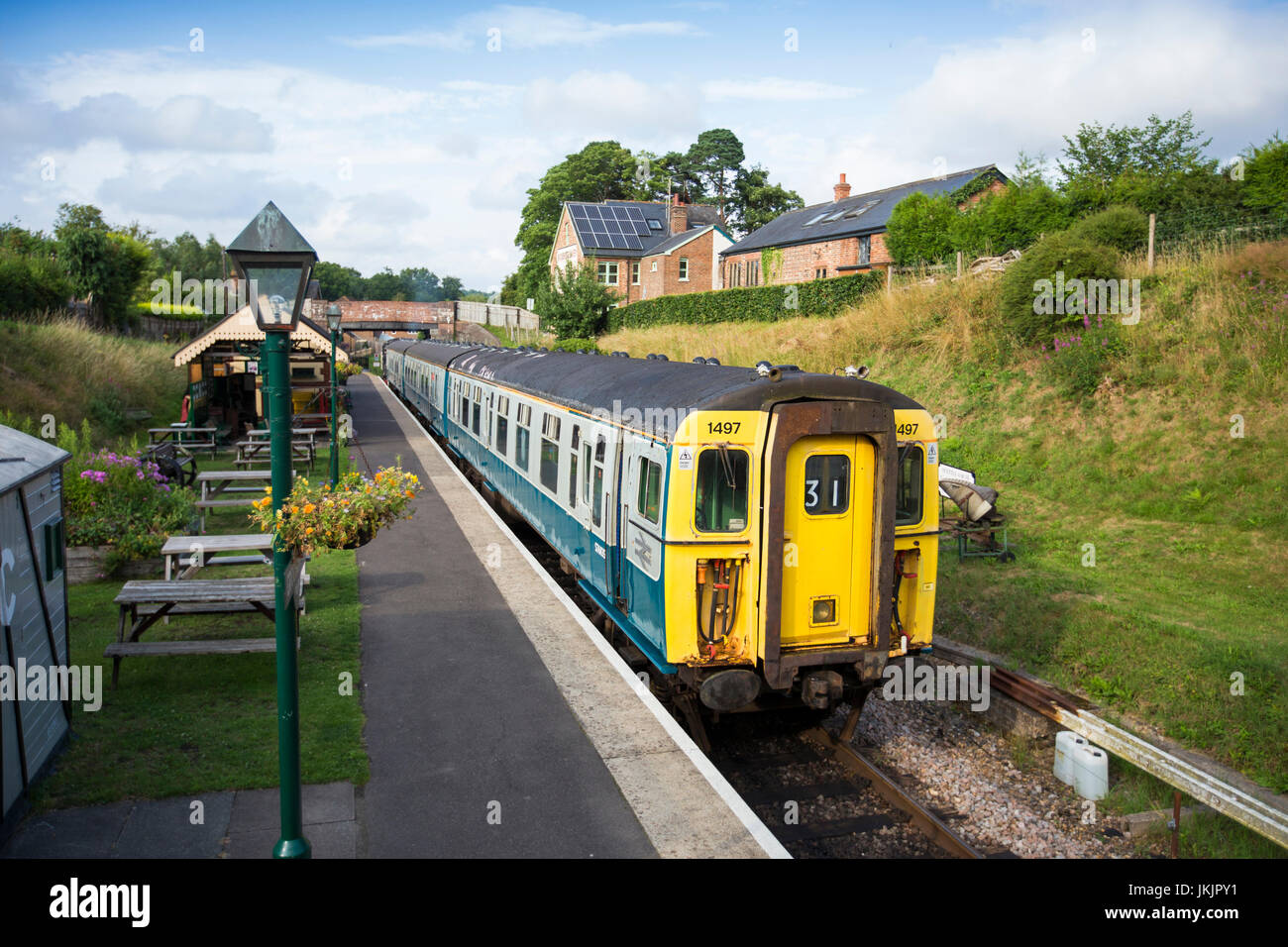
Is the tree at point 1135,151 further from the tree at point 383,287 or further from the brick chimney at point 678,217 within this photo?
the tree at point 383,287

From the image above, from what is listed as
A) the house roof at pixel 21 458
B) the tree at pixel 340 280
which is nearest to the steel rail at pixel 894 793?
the house roof at pixel 21 458

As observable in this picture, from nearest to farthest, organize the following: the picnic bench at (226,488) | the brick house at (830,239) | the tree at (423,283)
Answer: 1. the picnic bench at (226,488)
2. the brick house at (830,239)
3. the tree at (423,283)

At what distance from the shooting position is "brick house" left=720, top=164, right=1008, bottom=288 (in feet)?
111

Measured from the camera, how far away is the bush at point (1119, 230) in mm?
19188

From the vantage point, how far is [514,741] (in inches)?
264

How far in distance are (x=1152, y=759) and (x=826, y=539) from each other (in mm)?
3336

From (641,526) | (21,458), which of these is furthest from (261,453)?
(641,526)

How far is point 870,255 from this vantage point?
112 ft

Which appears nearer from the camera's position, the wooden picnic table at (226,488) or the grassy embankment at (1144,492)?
the grassy embankment at (1144,492)

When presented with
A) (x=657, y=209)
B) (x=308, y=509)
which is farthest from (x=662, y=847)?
(x=657, y=209)

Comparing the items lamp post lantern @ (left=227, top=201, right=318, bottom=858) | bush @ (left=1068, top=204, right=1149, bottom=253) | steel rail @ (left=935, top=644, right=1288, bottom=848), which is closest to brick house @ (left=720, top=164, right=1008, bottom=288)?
bush @ (left=1068, top=204, right=1149, bottom=253)

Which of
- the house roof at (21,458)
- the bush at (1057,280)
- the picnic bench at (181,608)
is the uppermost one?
the bush at (1057,280)

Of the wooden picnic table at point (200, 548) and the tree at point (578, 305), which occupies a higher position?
the tree at point (578, 305)

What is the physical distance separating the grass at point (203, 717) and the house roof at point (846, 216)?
1088 inches
